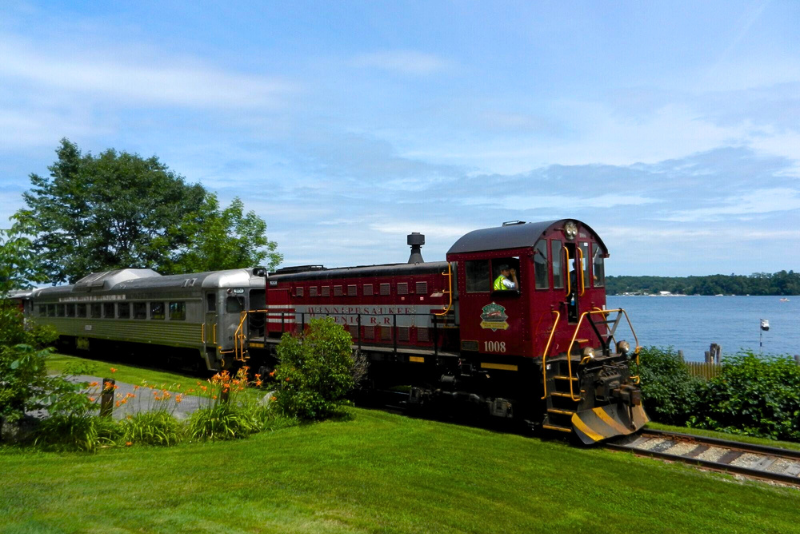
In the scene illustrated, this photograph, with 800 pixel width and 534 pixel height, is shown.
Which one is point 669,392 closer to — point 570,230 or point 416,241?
point 570,230

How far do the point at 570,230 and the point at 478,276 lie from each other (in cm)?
204

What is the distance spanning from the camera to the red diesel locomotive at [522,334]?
35.2ft

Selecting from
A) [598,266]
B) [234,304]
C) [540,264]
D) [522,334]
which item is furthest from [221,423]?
[234,304]

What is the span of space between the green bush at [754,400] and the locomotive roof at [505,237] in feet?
13.7

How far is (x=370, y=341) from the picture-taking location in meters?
15.0

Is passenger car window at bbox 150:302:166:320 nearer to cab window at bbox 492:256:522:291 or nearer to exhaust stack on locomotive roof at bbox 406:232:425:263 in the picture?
exhaust stack on locomotive roof at bbox 406:232:425:263

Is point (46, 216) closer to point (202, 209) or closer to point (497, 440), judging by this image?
point (202, 209)

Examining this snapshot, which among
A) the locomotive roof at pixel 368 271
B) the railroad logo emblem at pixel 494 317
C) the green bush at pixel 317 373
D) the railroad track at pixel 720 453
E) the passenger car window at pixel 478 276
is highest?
the locomotive roof at pixel 368 271

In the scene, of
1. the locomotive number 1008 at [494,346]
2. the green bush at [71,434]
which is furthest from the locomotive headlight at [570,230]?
the green bush at [71,434]

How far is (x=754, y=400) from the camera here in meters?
11.9

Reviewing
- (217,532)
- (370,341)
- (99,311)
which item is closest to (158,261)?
(99,311)

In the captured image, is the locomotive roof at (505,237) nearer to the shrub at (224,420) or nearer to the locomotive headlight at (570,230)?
the locomotive headlight at (570,230)

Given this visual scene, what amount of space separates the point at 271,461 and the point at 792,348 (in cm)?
5003

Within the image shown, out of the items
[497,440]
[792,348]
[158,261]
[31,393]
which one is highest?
[158,261]
